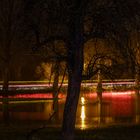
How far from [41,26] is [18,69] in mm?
46355

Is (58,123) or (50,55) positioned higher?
(50,55)

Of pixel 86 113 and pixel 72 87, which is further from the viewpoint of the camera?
pixel 86 113

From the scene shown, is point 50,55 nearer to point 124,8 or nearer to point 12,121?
point 124,8

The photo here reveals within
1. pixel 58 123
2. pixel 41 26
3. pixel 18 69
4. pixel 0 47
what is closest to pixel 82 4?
pixel 41 26

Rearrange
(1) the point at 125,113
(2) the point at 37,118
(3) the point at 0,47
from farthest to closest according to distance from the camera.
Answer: (3) the point at 0,47 < (1) the point at 125,113 < (2) the point at 37,118

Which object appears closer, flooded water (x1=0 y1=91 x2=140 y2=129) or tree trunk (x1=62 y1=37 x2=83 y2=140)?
tree trunk (x1=62 y1=37 x2=83 y2=140)

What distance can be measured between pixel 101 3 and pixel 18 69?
47.0 metres

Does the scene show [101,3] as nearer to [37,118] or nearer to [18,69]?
[37,118]

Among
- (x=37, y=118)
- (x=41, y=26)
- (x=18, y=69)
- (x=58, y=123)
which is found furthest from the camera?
(x=18, y=69)

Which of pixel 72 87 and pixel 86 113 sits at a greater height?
pixel 72 87

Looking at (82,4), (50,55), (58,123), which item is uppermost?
(82,4)

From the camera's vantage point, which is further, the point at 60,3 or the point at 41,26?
the point at 41,26

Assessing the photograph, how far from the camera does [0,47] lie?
41656mm

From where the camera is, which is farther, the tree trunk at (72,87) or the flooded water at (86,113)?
the flooded water at (86,113)
